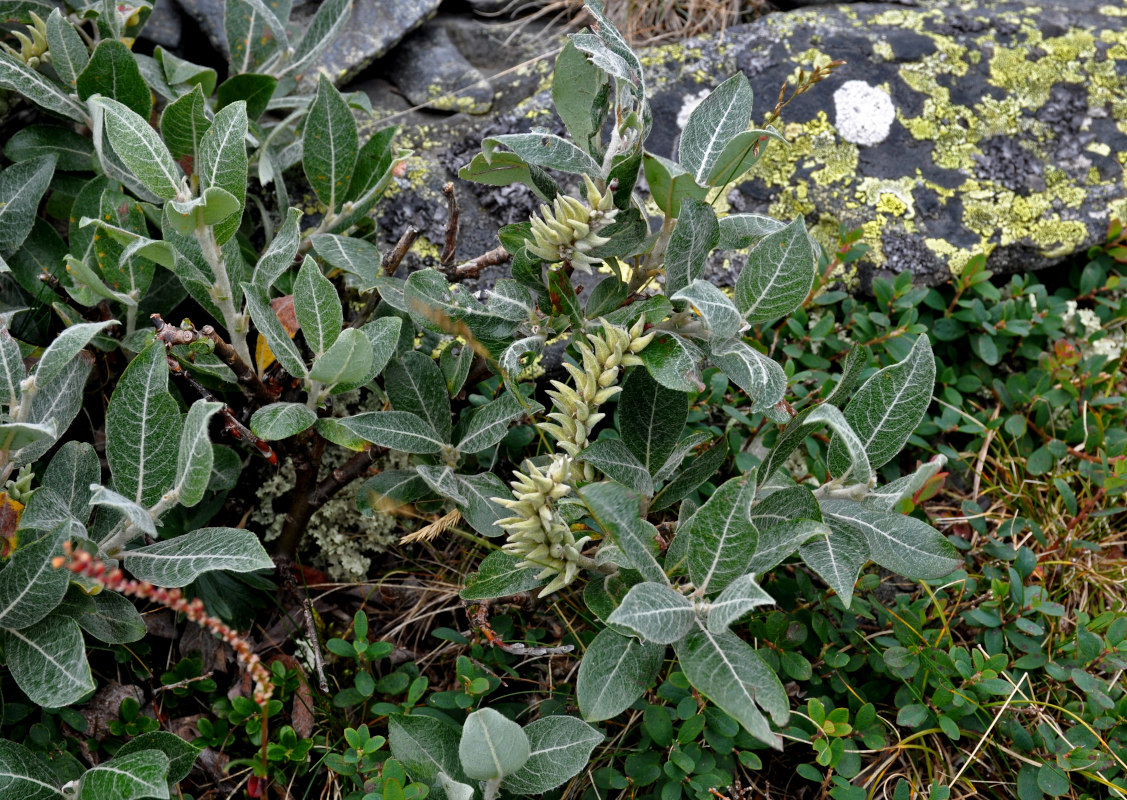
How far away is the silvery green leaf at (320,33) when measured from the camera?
8.46ft

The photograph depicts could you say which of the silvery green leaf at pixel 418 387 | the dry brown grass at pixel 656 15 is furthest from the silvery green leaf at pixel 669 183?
the dry brown grass at pixel 656 15

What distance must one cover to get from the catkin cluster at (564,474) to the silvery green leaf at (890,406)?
19.1 inches

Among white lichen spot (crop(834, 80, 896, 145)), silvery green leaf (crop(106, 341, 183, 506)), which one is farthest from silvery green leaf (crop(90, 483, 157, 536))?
white lichen spot (crop(834, 80, 896, 145))

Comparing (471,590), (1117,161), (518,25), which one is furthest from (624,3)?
(471,590)

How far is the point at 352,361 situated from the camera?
5.80ft

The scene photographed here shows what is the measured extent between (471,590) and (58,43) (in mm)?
1803

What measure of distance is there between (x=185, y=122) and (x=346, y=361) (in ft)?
2.76

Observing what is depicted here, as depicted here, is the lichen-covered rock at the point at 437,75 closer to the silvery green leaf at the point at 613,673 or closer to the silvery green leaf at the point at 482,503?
the silvery green leaf at the point at 482,503

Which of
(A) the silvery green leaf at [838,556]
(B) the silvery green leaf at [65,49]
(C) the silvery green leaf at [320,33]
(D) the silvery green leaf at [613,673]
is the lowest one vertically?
(D) the silvery green leaf at [613,673]

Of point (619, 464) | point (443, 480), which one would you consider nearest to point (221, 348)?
point (443, 480)

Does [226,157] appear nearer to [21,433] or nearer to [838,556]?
[21,433]

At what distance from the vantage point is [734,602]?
1449 mm

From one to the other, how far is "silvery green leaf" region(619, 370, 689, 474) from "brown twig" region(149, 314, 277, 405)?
0.89 meters

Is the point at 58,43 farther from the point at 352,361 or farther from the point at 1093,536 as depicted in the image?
the point at 1093,536
